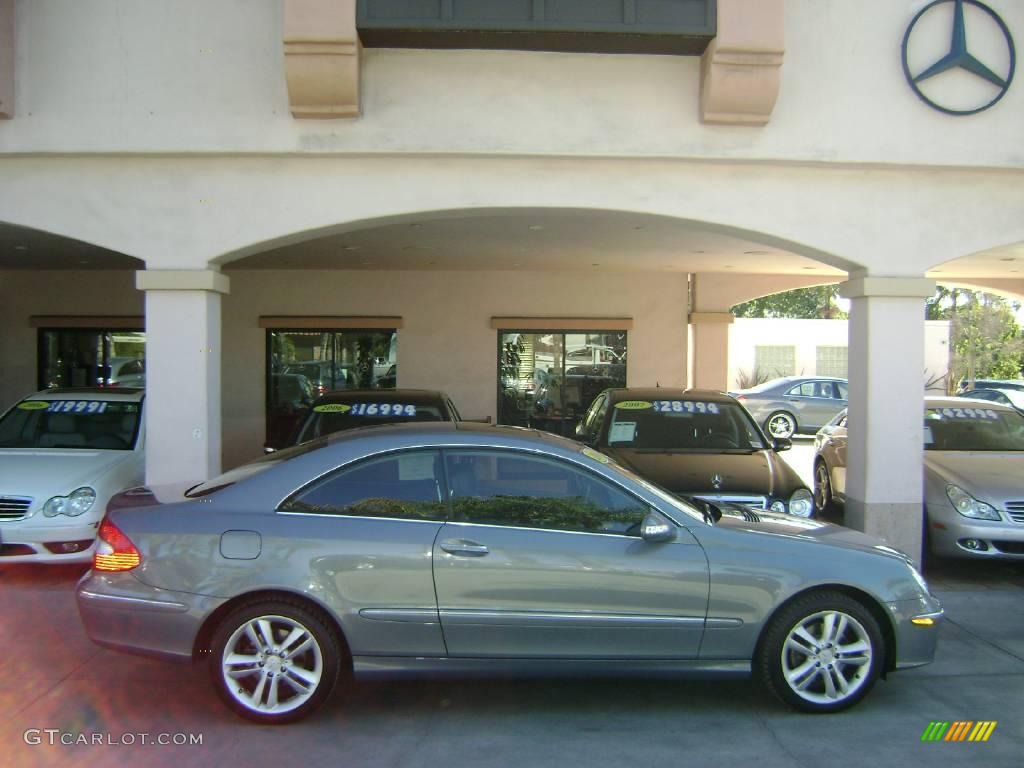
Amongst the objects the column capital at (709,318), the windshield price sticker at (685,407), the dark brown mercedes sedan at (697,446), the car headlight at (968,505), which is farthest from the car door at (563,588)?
the column capital at (709,318)

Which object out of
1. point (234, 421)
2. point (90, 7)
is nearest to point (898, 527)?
point (90, 7)

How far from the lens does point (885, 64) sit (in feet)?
25.1

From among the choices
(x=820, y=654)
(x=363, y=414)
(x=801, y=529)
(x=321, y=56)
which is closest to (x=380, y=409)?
(x=363, y=414)

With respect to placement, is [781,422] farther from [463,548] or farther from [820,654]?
[463,548]

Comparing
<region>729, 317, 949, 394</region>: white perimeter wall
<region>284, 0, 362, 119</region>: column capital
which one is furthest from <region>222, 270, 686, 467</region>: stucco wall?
<region>729, 317, 949, 394</region>: white perimeter wall

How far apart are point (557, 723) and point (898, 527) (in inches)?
173

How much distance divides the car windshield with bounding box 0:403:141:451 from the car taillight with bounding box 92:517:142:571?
384cm

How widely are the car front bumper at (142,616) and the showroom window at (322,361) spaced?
1026cm

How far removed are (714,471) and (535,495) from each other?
3.35 metres

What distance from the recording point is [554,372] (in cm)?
1508

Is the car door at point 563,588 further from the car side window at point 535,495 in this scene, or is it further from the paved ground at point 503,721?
the paved ground at point 503,721

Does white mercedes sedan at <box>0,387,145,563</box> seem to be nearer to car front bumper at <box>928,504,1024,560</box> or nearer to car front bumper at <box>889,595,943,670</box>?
car front bumper at <box>889,595,943,670</box>

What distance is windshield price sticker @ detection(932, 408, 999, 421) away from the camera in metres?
9.53

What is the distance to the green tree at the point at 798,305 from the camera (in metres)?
49.2
